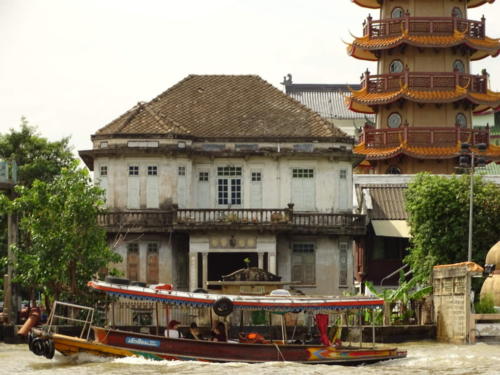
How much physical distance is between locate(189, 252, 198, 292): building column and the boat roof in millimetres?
16240

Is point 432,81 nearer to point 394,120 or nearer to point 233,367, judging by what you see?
point 394,120

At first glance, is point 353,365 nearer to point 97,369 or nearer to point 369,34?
point 97,369

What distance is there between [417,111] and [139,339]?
37062 millimetres

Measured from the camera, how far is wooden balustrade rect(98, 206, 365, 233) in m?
62.4

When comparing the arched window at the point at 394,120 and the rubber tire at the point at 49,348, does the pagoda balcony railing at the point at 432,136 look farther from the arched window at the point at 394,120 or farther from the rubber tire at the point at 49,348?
the rubber tire at the point at 49,348

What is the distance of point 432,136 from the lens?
76.8m

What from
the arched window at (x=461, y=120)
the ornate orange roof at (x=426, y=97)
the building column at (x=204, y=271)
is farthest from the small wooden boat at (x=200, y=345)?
the arched window at (x=461, y=120)

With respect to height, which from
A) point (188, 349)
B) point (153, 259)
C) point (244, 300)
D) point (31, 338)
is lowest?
point (188, 349)

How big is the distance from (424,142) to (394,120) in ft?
9.69

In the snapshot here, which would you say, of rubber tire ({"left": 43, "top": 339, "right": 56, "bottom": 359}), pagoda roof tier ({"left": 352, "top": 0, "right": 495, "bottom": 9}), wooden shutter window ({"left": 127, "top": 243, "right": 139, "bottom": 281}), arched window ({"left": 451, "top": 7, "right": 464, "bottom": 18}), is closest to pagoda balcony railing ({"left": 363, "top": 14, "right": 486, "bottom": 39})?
arched window ({"left": 451, "top": 7, "right": 464, "bottom": 18})

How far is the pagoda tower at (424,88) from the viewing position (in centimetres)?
7669

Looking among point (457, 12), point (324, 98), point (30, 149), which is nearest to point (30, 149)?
point (30, 149)

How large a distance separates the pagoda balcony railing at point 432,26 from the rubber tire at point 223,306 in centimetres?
3626

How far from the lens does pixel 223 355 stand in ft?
145
